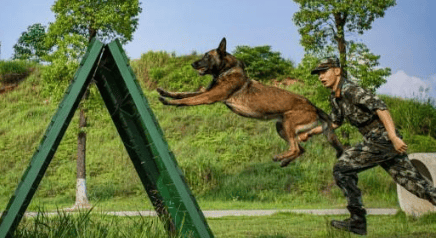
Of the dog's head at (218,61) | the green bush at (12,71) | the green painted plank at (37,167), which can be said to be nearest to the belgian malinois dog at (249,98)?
the dog's head at (218,61)

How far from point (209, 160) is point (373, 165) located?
13.6 metres

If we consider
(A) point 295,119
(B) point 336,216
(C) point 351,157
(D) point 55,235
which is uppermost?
(A) point 295,119

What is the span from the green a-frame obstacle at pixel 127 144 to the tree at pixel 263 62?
67.5 feet

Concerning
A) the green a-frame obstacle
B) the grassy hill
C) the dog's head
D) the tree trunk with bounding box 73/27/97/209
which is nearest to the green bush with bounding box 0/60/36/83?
the grassy hill

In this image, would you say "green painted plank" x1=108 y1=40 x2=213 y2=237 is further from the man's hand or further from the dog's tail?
the man's hand

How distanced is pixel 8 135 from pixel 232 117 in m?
10.1

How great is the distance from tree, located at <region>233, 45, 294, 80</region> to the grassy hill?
162cm

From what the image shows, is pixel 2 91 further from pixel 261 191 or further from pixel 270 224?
pixel 270 224

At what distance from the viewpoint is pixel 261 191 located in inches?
687

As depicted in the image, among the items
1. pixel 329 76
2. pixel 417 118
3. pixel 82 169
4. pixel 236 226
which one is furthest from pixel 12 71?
pixel 329 76

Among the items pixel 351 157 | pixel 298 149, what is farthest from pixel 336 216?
pixel 298 149

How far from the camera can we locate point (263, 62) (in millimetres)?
26672

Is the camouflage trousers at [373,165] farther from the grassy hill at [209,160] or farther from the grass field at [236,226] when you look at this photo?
the grassy hill at [209,160]

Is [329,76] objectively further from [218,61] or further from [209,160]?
[209,160]
